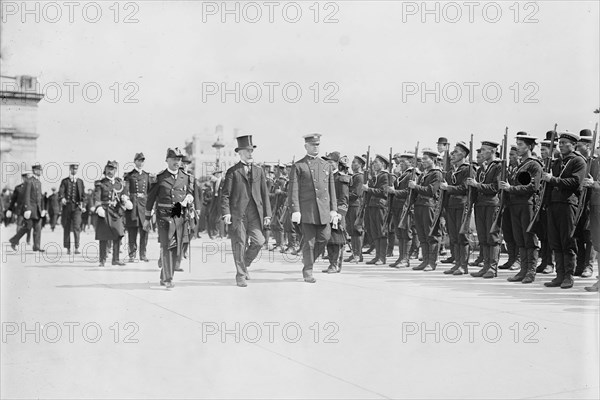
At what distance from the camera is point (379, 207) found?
12664 mm

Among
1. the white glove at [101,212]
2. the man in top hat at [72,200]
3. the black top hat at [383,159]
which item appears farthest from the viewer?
the man in top hat at [72,200]

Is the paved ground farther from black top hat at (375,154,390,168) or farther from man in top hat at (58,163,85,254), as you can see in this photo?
man in top hat at (58,163,85,254)

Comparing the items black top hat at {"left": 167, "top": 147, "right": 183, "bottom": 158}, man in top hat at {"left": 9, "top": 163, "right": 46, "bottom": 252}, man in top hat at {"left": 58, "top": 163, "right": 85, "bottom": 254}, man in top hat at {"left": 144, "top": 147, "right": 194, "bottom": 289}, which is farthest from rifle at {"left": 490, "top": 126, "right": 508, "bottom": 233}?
man in top hat at {"left": 9, "top": 163, "right": 46, "bottom": 252}

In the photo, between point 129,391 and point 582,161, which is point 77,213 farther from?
point 129,391

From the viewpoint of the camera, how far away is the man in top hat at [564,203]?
28.9ft

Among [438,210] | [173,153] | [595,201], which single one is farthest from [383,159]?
[173,153]

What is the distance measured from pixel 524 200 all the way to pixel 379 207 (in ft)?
11.0

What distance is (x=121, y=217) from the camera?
12242mm

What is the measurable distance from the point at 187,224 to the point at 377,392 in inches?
226

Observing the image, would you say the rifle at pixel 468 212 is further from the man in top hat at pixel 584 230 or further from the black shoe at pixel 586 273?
the black shoe at pixel 586 273

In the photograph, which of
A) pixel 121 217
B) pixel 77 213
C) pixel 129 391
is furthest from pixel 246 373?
pixel 77 213

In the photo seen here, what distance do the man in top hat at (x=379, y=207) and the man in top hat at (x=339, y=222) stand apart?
23.4 inches

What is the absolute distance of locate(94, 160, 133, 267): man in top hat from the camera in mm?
12062

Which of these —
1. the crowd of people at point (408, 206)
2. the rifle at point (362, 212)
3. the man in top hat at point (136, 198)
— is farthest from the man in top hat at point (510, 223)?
the man in top hat at point (136, 198)
